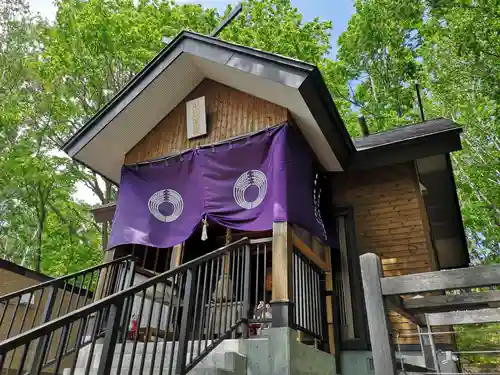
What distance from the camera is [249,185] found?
16.6 feet

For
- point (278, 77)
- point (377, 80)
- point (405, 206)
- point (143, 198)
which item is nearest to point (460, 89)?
point (377, 80)

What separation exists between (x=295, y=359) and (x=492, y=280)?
2.26 metres

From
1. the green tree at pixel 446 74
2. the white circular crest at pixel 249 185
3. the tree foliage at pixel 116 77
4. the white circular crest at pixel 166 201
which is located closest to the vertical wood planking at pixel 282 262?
the white circular crest at pixel 249 185

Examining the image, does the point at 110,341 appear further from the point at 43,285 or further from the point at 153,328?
the point at 153,328

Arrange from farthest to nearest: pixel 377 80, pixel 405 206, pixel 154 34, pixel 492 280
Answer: pixel 377 80
pixel 154 34
pixel 405 206
pixel 492 280

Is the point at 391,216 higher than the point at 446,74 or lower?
lower

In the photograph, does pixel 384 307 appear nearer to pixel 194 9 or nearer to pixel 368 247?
pixel 368 247

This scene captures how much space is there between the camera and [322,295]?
18.4 ft

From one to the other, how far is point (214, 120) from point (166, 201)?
1.53m

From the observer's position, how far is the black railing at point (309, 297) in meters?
4.54

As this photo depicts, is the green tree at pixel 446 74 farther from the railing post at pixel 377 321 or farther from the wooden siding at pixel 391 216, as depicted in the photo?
the railing post at pixel 377 321

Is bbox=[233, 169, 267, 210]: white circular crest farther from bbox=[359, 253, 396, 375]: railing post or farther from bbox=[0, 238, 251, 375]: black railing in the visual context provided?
bbox=[359, 253, 396, 375]: railing post

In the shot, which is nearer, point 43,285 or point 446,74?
point 43,285

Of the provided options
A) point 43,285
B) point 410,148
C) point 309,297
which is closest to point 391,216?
point 410,148
